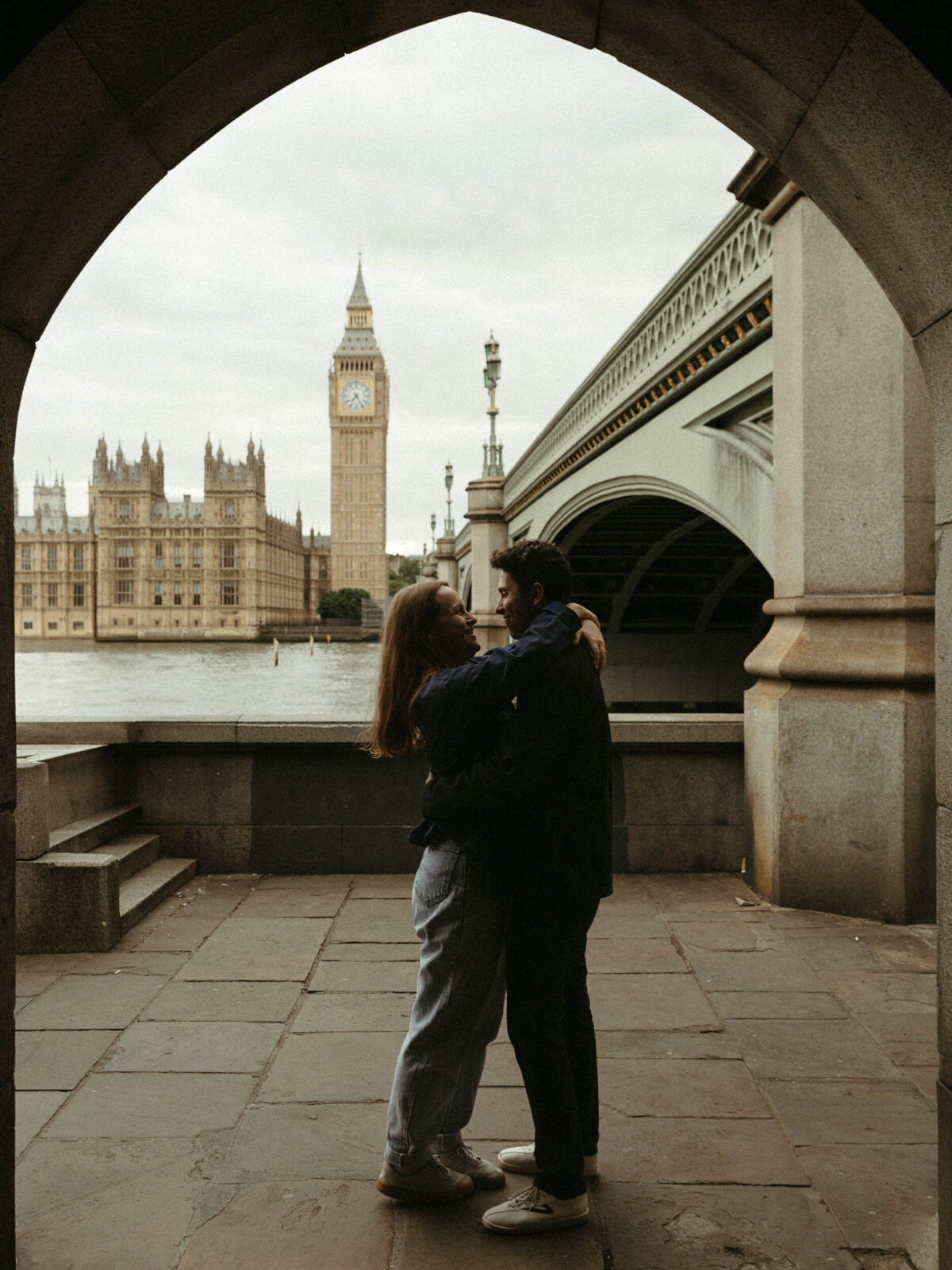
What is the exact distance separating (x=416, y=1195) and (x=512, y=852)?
32.5 inches

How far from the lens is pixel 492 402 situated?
79.1 feet

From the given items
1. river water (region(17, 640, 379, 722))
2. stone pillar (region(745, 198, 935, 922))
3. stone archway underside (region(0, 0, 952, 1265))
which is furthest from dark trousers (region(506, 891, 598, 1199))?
river water (region(17, 640, 379, 722))

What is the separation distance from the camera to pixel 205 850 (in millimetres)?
5625

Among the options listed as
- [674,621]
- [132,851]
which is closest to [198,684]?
[674,621]

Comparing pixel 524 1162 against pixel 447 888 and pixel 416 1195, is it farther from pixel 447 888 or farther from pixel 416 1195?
pixel 447 888

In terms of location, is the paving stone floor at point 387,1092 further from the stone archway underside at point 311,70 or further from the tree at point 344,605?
the tree at point 344,605

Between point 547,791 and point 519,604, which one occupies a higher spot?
point 519,604

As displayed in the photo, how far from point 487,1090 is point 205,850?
119 inches

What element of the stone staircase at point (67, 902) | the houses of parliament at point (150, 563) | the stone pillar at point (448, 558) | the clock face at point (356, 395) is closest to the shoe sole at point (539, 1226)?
the stone staircase at point (67, 902)

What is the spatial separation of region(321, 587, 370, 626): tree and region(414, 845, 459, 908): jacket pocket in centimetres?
10558

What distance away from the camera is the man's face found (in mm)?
2289

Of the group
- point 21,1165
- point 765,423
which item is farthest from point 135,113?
point 765,423

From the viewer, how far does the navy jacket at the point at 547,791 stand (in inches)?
83.5

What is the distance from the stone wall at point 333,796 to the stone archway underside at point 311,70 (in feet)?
11.5
